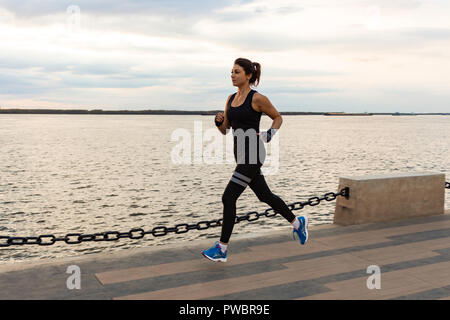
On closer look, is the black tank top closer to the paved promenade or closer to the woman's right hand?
the woman's right hand

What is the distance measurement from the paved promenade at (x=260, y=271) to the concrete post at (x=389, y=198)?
2.30 feet

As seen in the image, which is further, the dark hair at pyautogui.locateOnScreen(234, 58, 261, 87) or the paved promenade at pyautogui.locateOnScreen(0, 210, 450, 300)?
the dark hair at pyautogui.locateOnScreen(234, 58, 261, 87)

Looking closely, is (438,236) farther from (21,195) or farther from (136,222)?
(21,195)

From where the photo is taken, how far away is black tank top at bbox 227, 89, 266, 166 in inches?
179

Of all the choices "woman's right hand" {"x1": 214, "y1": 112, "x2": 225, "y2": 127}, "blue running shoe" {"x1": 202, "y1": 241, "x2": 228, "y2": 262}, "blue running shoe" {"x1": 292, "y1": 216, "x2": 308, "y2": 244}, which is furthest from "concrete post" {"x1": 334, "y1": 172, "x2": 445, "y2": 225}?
"woman's right hand" {"x1": 214, "y1": 112, "x2": 225, "y2": 127}

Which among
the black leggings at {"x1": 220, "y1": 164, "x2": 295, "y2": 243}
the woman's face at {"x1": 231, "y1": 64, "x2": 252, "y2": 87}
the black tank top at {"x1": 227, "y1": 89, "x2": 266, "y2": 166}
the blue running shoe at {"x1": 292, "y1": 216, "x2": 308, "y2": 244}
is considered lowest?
the blue running shoe at {"x1": 292, "y1": 216, "x2": 308, "y2": 244}

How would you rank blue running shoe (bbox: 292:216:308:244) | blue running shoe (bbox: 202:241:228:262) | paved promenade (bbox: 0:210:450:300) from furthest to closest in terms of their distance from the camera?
blue running shoe (bbox: 292:216:308:244) → blue running shoe (bbox: 202:241:228:262) → paved promenade (bbox: 0:210:450:300)

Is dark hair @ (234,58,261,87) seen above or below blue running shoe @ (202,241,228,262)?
above

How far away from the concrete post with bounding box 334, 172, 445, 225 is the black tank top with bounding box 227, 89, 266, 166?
90.1 inches

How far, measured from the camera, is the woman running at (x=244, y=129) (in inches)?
179

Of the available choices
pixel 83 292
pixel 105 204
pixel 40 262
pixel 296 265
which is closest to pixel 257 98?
pixel 296 265

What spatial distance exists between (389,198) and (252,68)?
10.4ft

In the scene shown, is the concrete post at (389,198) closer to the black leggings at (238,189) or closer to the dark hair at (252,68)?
the black leggings at (238,189)

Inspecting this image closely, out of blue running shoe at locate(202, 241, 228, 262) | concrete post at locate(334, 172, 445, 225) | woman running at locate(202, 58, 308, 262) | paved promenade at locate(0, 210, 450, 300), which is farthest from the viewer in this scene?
concrete post at locate(334, 172, 445, 225)
